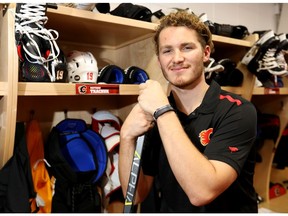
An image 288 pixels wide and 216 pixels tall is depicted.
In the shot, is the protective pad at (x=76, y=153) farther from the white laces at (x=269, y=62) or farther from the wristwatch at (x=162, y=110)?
the white laces at (x=269, y=62)

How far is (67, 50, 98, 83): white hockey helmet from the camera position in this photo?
100 cm

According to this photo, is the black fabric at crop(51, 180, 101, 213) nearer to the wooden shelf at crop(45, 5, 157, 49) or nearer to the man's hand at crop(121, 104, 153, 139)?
the man's hand at crop(121, 104, 153, 139)

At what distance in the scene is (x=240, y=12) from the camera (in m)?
2.21

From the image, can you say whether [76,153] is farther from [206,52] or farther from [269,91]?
[269,91]

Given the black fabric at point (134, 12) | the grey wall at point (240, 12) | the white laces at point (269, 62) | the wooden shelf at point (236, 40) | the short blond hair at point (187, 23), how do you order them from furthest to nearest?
1. the grey wall at point (240, 12)
2. the white laces at point (269, 62)
3. the wooden shelf at point (236, 40)
4. the black fabric at point (134, 12)
5. the short blond hair at point (187, 23)

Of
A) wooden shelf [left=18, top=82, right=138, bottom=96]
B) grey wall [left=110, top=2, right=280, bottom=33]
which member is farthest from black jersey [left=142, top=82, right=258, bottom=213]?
grey wall [left=110, top=2, right=280, bottom=33]

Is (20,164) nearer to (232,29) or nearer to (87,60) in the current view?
(87,60)

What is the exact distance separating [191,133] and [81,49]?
0.83 meters

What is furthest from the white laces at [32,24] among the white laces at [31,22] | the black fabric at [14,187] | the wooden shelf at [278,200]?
the wooden shelf at [278,200]

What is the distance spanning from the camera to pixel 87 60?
1.04m

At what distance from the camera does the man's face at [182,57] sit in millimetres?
858

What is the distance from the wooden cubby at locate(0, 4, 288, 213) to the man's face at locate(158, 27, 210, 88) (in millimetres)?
238

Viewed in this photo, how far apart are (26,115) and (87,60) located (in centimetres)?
46

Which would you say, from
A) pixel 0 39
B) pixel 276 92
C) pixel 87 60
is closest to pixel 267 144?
pixel 276 92
